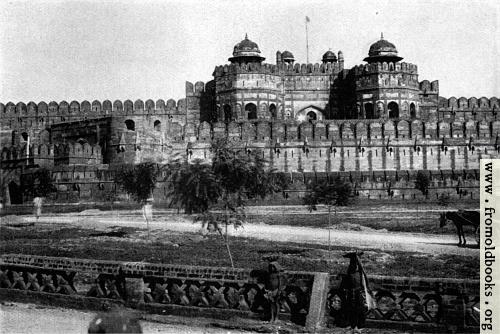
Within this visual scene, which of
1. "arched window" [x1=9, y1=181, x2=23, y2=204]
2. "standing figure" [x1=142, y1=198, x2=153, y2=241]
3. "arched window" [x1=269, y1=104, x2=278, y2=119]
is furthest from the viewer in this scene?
"arched window" [x1=269, y1=104, x2=278, y2=119]

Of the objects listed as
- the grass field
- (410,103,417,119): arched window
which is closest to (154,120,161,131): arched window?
(410,103,417,119): arched window

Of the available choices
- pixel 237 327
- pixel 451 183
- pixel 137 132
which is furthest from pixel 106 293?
pixel 137 132

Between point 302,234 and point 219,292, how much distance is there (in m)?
10.2

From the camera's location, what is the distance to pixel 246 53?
163 feet

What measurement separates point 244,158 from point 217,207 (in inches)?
57.2

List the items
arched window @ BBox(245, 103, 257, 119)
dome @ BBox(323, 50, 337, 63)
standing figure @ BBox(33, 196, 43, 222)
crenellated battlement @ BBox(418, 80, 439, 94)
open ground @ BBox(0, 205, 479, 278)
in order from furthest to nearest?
dome @ BBox(323, 50, 337, 63), crenellated battlement @ BBox(418, 80, 439, 94), arched window @ BBox(245, 103, 257, 119), standing figure @ BBox(33, 196, 43, 222), open ground @ BBox(0, 205, 479, 278)

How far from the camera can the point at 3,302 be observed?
10977 mm

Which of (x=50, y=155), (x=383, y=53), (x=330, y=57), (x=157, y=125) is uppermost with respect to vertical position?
(x=330, y=57)

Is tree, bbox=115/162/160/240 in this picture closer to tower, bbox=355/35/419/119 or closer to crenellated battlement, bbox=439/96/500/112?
tower, bbox=355/35/419/119

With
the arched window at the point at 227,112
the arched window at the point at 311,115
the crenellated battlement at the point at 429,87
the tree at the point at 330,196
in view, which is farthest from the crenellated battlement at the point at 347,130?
the tree at the point at 330,196

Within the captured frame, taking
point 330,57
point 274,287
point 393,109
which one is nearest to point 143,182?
point 274,287

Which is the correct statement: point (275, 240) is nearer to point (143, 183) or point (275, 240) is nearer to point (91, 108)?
point (143, 183)

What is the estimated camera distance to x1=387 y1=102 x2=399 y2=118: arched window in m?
47.0

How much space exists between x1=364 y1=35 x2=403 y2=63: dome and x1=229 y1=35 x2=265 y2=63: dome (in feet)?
27.8
